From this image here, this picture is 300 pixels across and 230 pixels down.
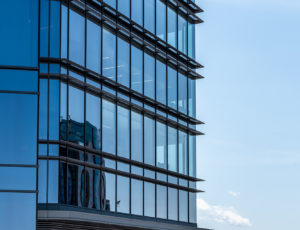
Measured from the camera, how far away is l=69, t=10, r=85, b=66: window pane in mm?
30922

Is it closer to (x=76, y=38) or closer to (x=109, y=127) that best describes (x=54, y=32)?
(x=76, y=38)

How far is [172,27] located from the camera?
133ft

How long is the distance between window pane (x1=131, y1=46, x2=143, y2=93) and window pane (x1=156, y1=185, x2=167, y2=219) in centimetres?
546

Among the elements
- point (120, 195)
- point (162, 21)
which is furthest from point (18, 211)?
point (162, 21)

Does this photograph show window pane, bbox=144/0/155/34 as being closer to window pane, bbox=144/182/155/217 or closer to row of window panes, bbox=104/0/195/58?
row of window panes, bbox=104/0/195/58

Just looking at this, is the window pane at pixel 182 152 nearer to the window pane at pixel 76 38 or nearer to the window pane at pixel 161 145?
the window pane at pixel 161 145

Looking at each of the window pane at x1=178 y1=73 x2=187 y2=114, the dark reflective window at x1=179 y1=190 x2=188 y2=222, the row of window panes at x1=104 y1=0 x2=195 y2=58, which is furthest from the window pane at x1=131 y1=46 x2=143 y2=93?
the dark reflective window at x1=179 y1=190 x2=188 y2=222

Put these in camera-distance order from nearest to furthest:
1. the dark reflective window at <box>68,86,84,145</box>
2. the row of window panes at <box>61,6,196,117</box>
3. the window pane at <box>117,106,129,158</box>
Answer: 1. the dark reflective window at <box>68,86,84,145</box>
2. the row of window panes at <box>61,6,196,117</box>
3. the window pane at <box>117,106,129,158</box>

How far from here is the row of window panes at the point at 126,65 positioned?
31.3 m

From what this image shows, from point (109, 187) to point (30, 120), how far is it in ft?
29.8

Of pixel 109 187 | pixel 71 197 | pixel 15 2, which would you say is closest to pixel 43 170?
pixel 71 197

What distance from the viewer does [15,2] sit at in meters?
25.5

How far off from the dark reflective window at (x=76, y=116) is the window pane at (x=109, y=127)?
1891 millimetres

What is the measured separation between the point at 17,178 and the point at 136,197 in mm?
11841
